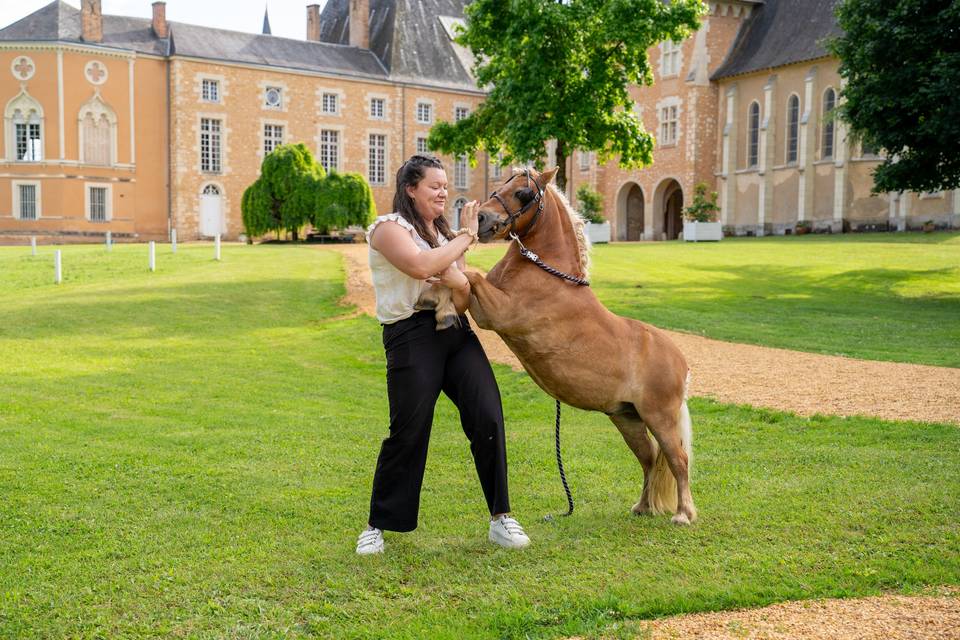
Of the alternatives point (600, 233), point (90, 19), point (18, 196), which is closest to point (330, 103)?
point (90, 19)

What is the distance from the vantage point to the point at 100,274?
23625 millimetres

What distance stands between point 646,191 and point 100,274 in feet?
109

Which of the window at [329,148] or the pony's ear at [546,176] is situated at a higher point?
the window at [329,148]

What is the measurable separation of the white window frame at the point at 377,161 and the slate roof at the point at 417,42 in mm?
3862

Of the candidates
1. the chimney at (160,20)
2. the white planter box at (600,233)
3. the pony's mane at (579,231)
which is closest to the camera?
the pony's mane at (579,231)

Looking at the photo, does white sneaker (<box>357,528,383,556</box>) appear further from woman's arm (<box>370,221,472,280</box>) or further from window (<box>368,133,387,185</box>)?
window (<box>368,133,387,185</box>)

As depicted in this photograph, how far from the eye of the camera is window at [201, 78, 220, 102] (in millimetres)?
50531

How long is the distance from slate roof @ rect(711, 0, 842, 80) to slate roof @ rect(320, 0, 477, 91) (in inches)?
719

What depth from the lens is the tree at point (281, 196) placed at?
40219 mm

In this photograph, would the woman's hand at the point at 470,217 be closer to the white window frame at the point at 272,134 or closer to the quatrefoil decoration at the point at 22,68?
the quatrefoil decoration at the point at 22,68

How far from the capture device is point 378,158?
2253 inches

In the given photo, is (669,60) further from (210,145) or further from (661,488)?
(661,488)

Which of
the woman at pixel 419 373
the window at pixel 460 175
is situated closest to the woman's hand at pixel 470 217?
the woman at pixel 419 373

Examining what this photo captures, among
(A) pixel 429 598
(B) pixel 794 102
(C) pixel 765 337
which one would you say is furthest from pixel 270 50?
(A) pixel 429 598
